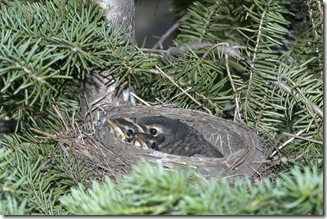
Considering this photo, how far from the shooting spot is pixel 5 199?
1.01 m

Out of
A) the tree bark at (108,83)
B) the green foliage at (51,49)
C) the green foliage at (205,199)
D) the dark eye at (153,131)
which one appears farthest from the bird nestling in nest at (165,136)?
the green foliage at (205,199)

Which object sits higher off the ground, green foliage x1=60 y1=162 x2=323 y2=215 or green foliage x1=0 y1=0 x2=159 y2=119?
green foliage x1=0 y1=0 x2=159 y2=119

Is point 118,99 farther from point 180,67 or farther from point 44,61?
point 44,61

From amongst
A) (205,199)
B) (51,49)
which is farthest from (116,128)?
(205,199)

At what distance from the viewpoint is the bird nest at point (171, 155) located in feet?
4.86

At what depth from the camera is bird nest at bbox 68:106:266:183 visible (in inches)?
58.3

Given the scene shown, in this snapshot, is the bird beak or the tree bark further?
the bird beak

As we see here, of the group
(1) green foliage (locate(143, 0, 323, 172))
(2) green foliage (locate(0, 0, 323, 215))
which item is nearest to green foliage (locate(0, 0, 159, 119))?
(2) green foliage (locate(0, 0, 323, 215))

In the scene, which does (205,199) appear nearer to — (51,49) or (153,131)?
(51,49)

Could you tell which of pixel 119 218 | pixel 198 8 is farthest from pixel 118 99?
pixel 119 218

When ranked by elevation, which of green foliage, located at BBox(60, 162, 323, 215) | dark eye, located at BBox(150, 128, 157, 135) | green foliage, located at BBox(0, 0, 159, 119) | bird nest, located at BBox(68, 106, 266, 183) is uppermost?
green foliage, located at BBox(0, 0, 159, 119)

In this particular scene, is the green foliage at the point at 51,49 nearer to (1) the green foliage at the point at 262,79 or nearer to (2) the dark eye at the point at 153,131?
(1) the green foliage at the point at 262,79

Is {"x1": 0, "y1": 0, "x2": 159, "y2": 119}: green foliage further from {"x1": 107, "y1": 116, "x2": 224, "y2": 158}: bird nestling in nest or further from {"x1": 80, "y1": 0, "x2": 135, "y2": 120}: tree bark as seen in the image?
{"x1": 107, "y1": 116, "x2": 224, "y2": 158}: bird nestling in nest

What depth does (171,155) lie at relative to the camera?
152cm
